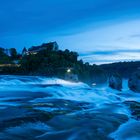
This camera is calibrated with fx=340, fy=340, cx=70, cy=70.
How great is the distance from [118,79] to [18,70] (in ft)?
85.6

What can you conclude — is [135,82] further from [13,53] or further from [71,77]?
[13,53]

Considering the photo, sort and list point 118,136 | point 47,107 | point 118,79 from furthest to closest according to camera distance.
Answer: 1. point 118,79
2. point 47,107
3. point 118,136

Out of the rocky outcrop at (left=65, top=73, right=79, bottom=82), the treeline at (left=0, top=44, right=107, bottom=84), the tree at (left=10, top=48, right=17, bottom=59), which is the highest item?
the tree at (left=10, top=48, right=17, bottom=59)

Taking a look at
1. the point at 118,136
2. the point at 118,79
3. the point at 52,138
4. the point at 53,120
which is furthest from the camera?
the point at 118,79

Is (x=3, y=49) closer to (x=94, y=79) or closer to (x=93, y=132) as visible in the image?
(x=94, y=79)

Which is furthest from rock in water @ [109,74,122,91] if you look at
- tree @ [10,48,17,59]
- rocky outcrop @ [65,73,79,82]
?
tree @ [10,48,17,59]

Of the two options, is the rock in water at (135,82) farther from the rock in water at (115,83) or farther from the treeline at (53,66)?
the treeline at (53,66)

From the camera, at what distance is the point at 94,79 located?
81875mm

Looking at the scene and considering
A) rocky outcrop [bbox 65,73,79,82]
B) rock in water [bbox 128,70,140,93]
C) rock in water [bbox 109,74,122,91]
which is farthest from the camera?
rocky outcrop [bbox 65,73,79,82]

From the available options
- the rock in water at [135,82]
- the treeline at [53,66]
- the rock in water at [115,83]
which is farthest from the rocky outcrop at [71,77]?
the rock in water at [135,82]

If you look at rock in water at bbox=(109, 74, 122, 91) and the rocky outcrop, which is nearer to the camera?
rock in water at bbox=(109, 74, 122, 91)

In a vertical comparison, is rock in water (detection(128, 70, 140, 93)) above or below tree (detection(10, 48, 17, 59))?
below

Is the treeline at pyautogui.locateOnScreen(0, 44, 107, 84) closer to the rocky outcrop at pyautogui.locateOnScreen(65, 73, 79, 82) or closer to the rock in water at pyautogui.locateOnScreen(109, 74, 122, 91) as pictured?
the rocky outcrop at pyautogui.locateOnScreen(65, 73, 79, 82)

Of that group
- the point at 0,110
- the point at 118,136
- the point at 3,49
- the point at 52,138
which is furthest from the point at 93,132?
the point at 3,49
